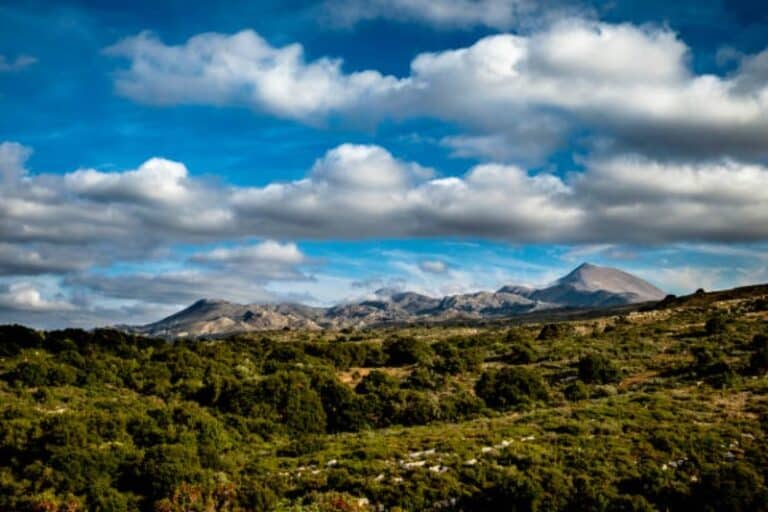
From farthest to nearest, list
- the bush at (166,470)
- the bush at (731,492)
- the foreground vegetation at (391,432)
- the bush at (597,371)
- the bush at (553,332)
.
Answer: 1. the bush at (553,332)
2. the bush at (597,371)
3. the bush at (166,470)
4. the foreground vegetation at (391,432)
5. the bush at (731,492)

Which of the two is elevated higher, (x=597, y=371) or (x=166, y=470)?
(x=597, y=371)

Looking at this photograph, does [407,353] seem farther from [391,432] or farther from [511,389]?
[391,432]

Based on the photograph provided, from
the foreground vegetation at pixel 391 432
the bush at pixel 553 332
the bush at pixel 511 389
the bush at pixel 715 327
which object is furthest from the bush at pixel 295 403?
the bush at pixel 715 327

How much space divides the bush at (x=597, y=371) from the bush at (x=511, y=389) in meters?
3.63

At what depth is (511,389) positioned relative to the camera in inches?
1188

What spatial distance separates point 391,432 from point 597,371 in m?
15.3

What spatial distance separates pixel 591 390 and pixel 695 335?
19.6 metres

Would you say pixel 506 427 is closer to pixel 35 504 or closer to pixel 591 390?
pixel 591 390

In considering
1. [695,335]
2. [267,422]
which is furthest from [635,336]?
[267,422]

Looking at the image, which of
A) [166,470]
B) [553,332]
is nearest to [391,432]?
[166,470]

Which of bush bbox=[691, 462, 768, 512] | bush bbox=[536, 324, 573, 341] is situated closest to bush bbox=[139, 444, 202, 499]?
bush bbox=[691, 462, 768, 512]

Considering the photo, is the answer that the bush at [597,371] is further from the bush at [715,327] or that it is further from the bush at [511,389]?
the bush at [715,327]

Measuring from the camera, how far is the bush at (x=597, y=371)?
108ft

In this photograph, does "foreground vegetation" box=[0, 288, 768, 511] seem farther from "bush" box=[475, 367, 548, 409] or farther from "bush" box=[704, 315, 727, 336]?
"bush" box=[704, 315, 727, 336]
